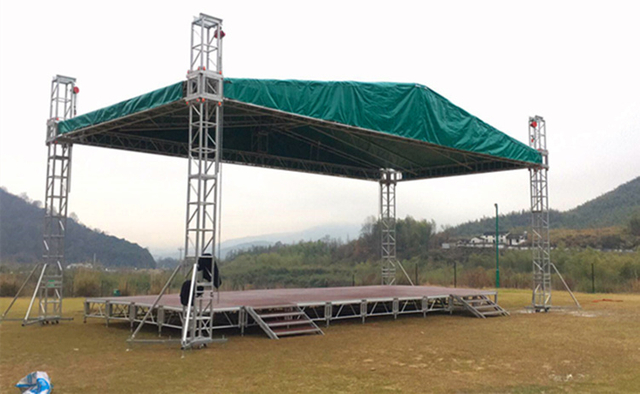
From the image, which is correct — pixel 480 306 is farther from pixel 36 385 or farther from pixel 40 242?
pixel 40 242

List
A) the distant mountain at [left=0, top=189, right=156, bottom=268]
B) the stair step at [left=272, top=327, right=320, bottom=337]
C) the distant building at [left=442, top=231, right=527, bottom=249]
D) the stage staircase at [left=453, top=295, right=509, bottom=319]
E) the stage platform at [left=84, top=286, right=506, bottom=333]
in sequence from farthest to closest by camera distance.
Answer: the distant mountain at [left=0, top=189, right=156, bottom=268] < the distant building at [left=442, top=231, right=527, bottom=249] < the stage staircase at [left=453, top=295, right=509, bottom=319] < the stage platform at [left=84, top=286, right=506, bottom=333] < the stair step at [left=272, top=327, right=320, bottom=337]

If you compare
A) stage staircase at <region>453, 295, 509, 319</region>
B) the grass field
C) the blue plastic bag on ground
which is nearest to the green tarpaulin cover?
stage staircase at <region>453, 295, 509, 319</region>

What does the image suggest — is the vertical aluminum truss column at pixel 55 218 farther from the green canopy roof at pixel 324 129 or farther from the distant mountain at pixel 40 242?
the distant mountain at pixel 40 242

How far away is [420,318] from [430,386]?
806 centimetres

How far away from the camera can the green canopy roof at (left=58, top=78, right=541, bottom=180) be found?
1134cm

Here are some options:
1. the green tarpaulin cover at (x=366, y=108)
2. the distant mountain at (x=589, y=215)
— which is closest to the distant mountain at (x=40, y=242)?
the distant mountain at (x=589, y=215)

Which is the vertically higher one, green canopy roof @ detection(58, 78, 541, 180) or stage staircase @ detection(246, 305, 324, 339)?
green canopy roof @ detection(58, 78, 541, 180)

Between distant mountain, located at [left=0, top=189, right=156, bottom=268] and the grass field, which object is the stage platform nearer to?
the grass field

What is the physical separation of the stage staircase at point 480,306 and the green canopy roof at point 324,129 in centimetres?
412

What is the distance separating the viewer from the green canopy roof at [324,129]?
37.2 feet

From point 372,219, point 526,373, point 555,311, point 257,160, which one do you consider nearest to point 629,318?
point 555,311

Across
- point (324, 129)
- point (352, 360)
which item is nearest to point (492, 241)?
point (324, 129)

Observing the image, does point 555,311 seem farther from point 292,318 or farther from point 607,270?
point 607,270

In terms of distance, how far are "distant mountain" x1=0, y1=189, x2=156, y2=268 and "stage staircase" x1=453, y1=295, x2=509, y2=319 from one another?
55.3m
